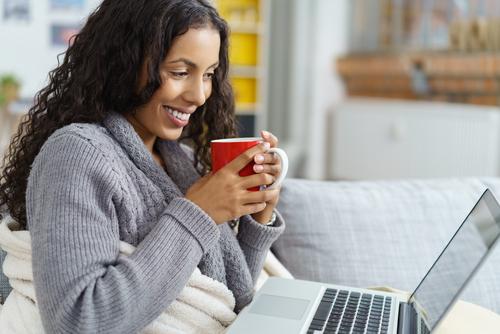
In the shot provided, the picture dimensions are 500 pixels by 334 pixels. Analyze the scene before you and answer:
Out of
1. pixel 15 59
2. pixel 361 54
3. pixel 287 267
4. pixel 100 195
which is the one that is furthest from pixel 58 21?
pixel 100 195

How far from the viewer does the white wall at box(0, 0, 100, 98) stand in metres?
4.09

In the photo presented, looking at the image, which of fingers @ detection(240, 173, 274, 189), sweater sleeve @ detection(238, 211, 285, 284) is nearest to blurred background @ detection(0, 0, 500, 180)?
sweater sleeve @ detection(238, 211, 285, 284)

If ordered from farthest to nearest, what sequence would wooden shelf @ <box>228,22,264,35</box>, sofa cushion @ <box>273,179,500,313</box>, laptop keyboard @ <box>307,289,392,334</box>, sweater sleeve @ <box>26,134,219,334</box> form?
wooden shelf @ <box>228,22,264,35</box>
sofa cushion @ <box>273,179,500,313</box>
laptop keyboard @ <box>307,289,392,334</box>
sweater sleeve @ <box>26,134,219,334</box>

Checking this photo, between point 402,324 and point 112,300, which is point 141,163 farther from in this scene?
point 402,324

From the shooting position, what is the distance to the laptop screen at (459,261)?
895mm

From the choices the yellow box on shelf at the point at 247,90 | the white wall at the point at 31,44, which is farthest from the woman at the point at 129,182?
the yellow box on shelf at the point at 247,90

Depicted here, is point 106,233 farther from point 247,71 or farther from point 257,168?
point 247,71

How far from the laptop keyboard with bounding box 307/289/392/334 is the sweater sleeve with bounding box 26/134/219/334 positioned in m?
0.21

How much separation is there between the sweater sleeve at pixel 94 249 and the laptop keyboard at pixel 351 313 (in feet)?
0.69

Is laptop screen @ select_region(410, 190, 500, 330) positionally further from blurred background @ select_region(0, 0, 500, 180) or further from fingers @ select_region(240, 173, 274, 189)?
blurred background @ select_region(0, 0, 500, 180)

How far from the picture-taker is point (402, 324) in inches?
40.3

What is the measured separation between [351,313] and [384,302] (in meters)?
0.10

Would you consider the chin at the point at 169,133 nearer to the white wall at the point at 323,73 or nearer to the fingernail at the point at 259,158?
the fingernail at the point at 259,158

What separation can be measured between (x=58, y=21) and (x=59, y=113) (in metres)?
3.39
